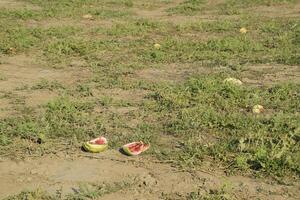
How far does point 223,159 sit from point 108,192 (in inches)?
47.5

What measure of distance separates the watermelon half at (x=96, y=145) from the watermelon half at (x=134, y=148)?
0.71 ft

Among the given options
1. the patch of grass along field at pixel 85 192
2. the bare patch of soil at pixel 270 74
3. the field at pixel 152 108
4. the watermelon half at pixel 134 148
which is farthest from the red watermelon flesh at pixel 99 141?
the bare patch of soil at pixel 270 74

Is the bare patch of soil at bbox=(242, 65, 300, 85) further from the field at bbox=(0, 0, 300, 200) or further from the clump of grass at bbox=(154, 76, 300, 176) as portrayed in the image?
the clump of grass at bbox=(154, 76, 300, 176)


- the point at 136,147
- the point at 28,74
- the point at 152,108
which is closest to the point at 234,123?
the point at 152,108

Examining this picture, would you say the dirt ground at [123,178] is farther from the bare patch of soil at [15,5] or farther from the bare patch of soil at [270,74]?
the bare patch of soil at [15,5]

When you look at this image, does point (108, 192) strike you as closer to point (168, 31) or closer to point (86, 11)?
point (168, 31)

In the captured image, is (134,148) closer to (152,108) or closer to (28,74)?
(152,108)

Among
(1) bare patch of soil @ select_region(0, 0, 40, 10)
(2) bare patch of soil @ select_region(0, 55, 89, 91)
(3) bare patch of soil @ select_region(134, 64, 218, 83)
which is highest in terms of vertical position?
(1) bare patch of soil @ select_region(0, 0, 40, 10)

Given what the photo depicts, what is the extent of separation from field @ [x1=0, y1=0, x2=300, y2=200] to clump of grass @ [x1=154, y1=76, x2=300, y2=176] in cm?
2

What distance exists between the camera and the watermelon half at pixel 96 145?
5.16 metres

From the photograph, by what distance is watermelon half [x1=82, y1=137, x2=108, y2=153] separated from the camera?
516cm

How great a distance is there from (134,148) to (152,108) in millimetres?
1269

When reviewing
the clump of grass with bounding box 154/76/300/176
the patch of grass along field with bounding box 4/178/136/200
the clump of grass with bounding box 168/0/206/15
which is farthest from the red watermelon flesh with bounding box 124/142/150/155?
the clump of grass with bounding box 168/0/206/15

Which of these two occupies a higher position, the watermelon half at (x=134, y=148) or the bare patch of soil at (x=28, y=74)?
the bare patch of soil at (x=28, y=74)
